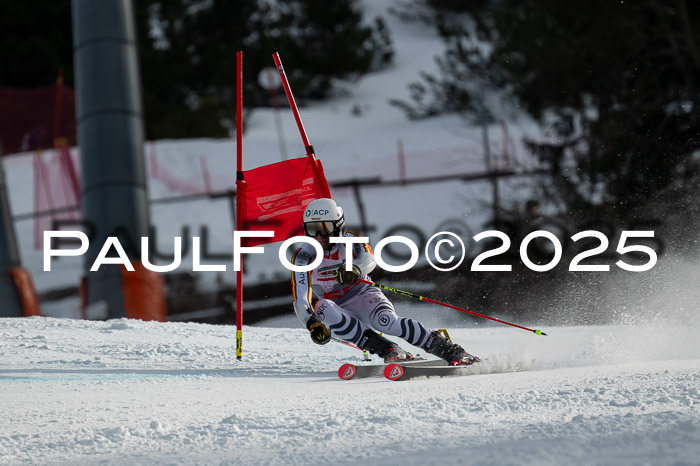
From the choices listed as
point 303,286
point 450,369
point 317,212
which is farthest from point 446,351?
point 317,212

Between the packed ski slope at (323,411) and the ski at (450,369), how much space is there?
0.10 m

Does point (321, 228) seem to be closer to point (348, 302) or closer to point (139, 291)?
point (348, 302)

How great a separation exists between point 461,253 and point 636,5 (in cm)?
539

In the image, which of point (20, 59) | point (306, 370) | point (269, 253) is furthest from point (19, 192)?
point (306, 370)

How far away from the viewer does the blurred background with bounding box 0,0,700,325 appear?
12492 mm

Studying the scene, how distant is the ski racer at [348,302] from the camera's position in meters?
6.00

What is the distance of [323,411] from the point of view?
4047 millimetres

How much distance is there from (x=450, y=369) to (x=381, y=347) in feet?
1.70

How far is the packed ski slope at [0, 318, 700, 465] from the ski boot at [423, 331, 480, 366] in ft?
1.74

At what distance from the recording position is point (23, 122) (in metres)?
19.5

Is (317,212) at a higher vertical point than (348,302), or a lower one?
higher

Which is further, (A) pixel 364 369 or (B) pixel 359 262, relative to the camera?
(B) pixel 359 262

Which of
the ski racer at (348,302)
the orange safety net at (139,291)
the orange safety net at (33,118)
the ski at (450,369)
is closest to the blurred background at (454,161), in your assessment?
the orange safety net at (33,118)

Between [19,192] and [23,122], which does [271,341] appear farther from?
[19,192]
